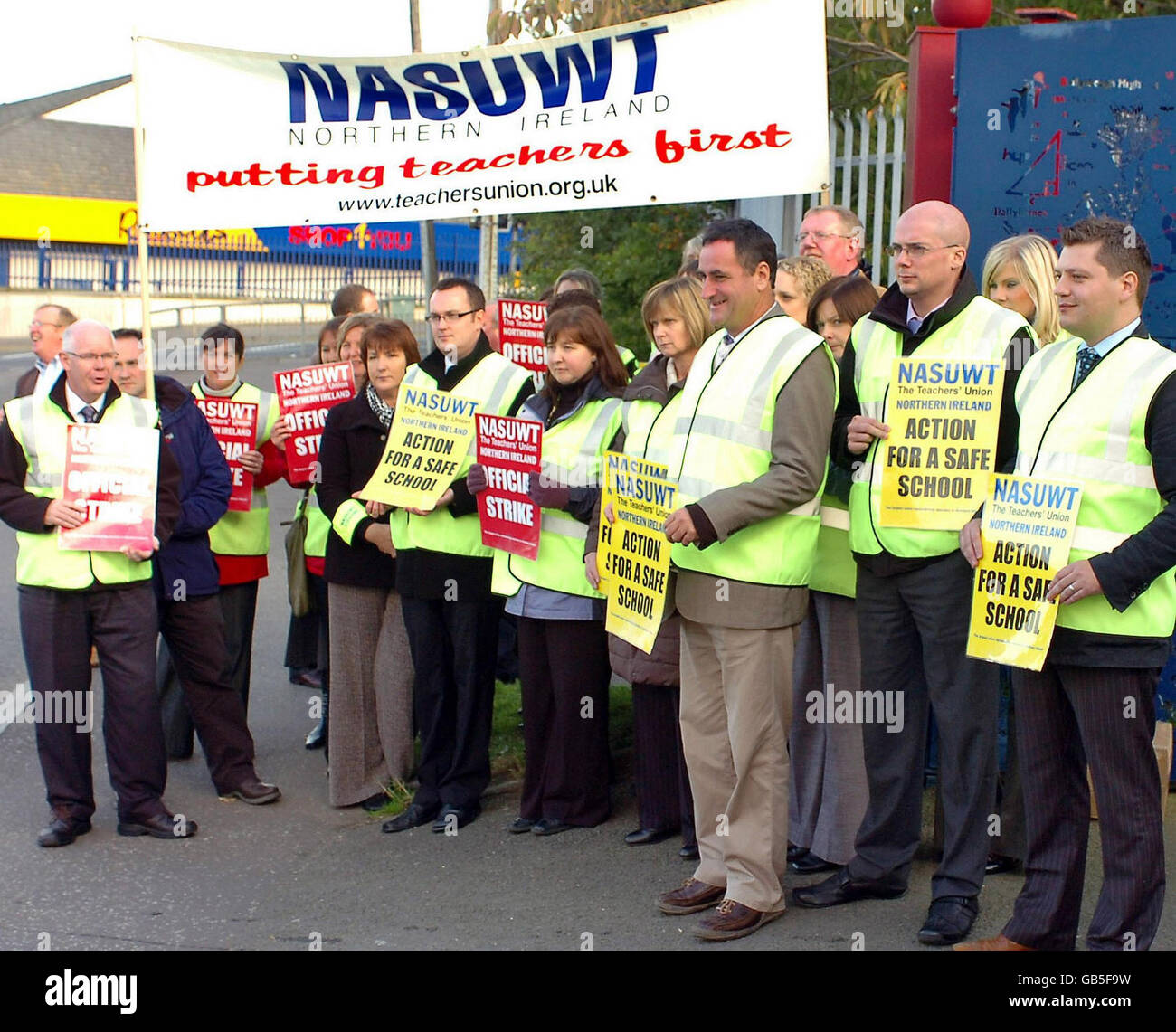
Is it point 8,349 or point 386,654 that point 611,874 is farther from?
point 8,349

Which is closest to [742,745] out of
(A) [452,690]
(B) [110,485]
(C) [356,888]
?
(C) [356,888]

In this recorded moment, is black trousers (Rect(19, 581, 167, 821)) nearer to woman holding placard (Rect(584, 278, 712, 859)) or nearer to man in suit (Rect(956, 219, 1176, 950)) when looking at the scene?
woman holding placard (Rect(584, 278, 712, 859))

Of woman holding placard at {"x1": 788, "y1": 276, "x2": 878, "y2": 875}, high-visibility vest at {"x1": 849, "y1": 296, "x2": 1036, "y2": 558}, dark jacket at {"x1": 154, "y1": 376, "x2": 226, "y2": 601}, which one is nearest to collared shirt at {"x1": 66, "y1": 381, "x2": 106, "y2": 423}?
dark jacket at {"x1": 154, "y1": 376, "x2": 226, "y2": 601}

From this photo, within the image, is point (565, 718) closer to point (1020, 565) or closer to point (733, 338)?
point (733, 338)

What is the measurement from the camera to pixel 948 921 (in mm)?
5004

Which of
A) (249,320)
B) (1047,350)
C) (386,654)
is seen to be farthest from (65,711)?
(249,320)

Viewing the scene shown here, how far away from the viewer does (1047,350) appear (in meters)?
4.66

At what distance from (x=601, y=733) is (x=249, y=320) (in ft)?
89.7

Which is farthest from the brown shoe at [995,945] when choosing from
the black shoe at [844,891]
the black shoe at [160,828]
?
the black shoe at [160,828]

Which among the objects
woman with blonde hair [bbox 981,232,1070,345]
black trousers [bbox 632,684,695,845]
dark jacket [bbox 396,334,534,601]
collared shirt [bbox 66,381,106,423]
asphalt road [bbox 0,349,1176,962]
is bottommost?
asphalt road [bbox 0,349,1176,962]

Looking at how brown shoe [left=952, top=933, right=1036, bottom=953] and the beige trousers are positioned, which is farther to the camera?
the beige trousers

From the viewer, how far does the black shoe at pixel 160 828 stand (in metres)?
6.36

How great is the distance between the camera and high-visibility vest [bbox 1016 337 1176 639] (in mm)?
4367

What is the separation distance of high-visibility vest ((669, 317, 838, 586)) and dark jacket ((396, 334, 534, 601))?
56.8 inches
